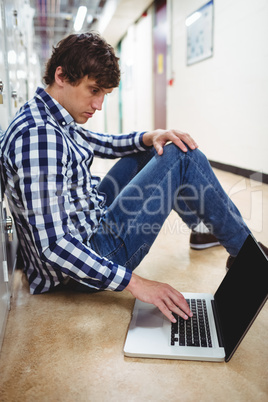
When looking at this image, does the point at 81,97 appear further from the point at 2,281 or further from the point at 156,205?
the point at 2,281

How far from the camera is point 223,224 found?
3.97 feet

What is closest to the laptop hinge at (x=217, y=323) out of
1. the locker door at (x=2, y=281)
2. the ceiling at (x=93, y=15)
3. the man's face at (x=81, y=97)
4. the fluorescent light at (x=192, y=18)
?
the locker door at (x=2, y=281)

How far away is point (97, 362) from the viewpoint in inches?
37.2

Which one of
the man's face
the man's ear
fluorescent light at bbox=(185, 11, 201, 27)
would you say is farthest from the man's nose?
fluorescent light at bbox=(185, 11, 201, 27)

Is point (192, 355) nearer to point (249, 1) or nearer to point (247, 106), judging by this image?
point (247, 106)

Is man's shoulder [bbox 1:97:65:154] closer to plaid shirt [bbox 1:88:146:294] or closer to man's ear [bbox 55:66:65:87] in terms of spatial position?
plaid shirt [bbox 1:88:146:294]

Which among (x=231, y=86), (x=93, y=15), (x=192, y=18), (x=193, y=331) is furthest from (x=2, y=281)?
(x=93, y=15)

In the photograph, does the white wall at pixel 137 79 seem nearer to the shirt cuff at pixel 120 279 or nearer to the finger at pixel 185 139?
the finger at pixel 185 139

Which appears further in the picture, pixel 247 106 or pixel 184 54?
→ pixel 184 54

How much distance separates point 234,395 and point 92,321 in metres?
0.49

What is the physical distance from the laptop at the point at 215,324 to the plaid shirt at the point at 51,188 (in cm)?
17

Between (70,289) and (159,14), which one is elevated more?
(159,14)

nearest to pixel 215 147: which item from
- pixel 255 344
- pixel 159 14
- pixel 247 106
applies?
pixel 247 106

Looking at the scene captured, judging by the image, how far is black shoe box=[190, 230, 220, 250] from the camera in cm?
172
